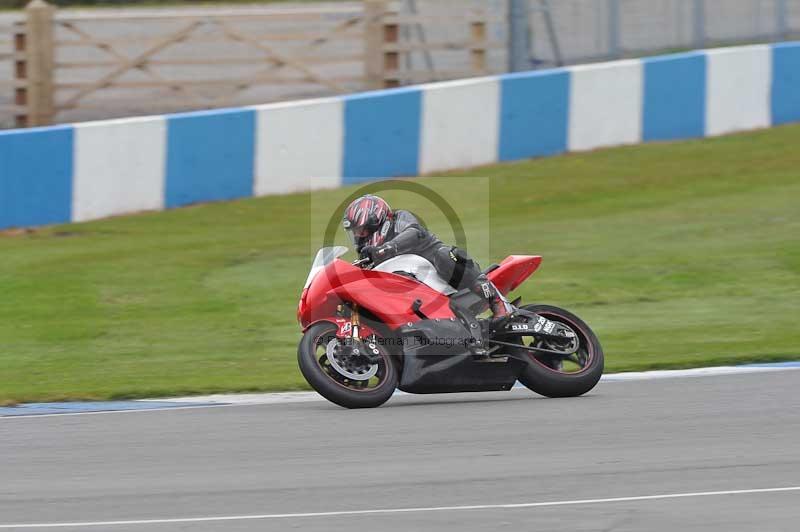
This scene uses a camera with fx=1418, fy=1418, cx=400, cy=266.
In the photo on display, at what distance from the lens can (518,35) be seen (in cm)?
1828

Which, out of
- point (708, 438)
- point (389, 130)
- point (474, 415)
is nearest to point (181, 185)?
point (389, 130)

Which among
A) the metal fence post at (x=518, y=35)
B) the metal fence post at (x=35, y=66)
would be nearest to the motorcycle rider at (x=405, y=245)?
the metal fence post at (x=35, y=66)

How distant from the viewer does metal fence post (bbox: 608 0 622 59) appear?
62.2 feet

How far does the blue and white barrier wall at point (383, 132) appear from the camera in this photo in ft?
46.9

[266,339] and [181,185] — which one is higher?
[181,185]

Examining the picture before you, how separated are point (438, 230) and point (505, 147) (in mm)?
3218

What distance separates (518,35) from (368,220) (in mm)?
10732

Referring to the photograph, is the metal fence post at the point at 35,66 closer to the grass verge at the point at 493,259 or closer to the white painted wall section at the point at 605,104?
the grass verge at the point at 493,259

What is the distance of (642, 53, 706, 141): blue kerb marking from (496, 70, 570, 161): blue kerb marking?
1.15 meters

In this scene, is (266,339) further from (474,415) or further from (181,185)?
(181,185)

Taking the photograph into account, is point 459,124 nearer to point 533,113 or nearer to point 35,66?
point 533,113

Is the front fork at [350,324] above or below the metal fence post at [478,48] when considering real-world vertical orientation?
below

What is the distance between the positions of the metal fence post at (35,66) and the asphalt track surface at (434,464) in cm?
988

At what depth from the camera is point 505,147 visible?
1695 centimetres
